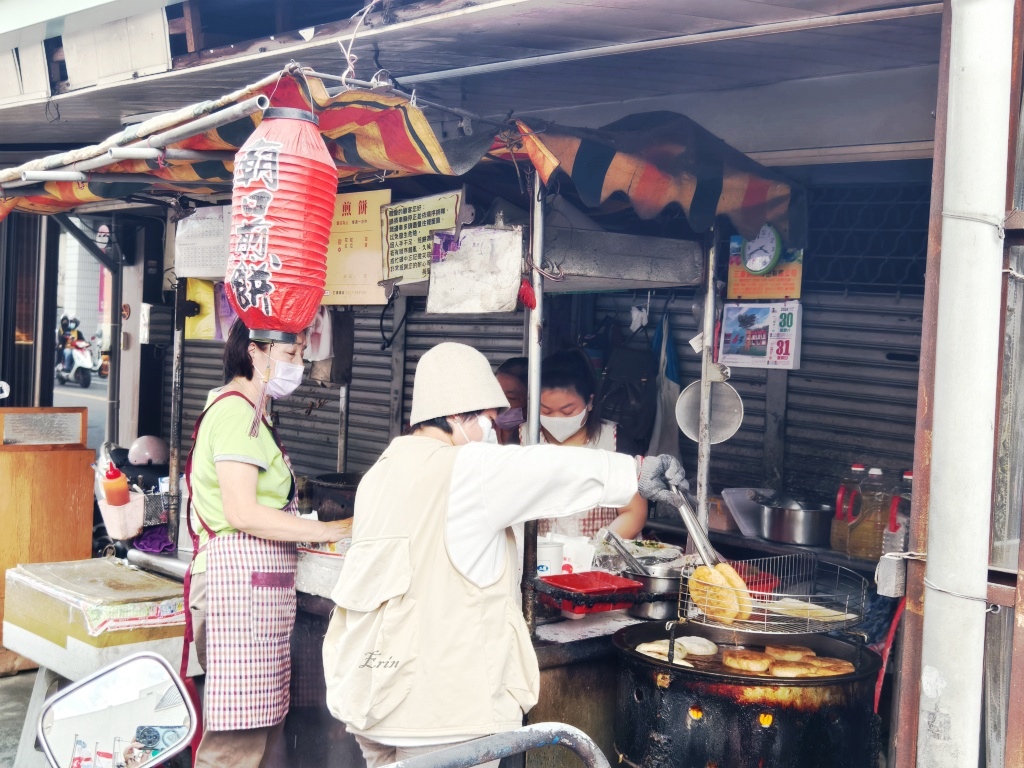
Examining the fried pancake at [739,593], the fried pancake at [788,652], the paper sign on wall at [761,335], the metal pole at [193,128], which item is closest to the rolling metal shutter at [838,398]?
the paper sign on wall at [761,335]

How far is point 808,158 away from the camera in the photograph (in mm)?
4953

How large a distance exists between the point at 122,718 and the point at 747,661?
2.74 m

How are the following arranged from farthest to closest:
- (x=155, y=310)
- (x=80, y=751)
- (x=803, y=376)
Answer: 1. (x=155, y=310)
2. (x=803, y=376)
3. (x=80, y=751)

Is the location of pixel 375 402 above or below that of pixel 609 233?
below

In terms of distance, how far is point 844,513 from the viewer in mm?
5242

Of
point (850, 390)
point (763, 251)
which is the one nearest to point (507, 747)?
point (763, 251)

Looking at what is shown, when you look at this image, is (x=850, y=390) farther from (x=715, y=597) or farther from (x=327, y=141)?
(x=327, y=141)

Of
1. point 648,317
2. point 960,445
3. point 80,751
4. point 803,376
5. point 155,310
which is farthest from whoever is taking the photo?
point 155,310

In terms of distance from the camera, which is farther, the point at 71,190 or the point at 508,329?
the point at 508,329

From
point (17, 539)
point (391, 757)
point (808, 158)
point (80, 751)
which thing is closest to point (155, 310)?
point (17, 539)

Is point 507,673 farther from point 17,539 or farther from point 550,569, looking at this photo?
point 17,539

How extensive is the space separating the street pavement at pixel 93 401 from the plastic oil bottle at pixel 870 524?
878cm

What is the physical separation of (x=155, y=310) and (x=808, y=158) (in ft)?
25.2

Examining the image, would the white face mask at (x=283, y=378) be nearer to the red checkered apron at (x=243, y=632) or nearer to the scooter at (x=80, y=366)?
the red checkered apron at (x=243, y=632)
